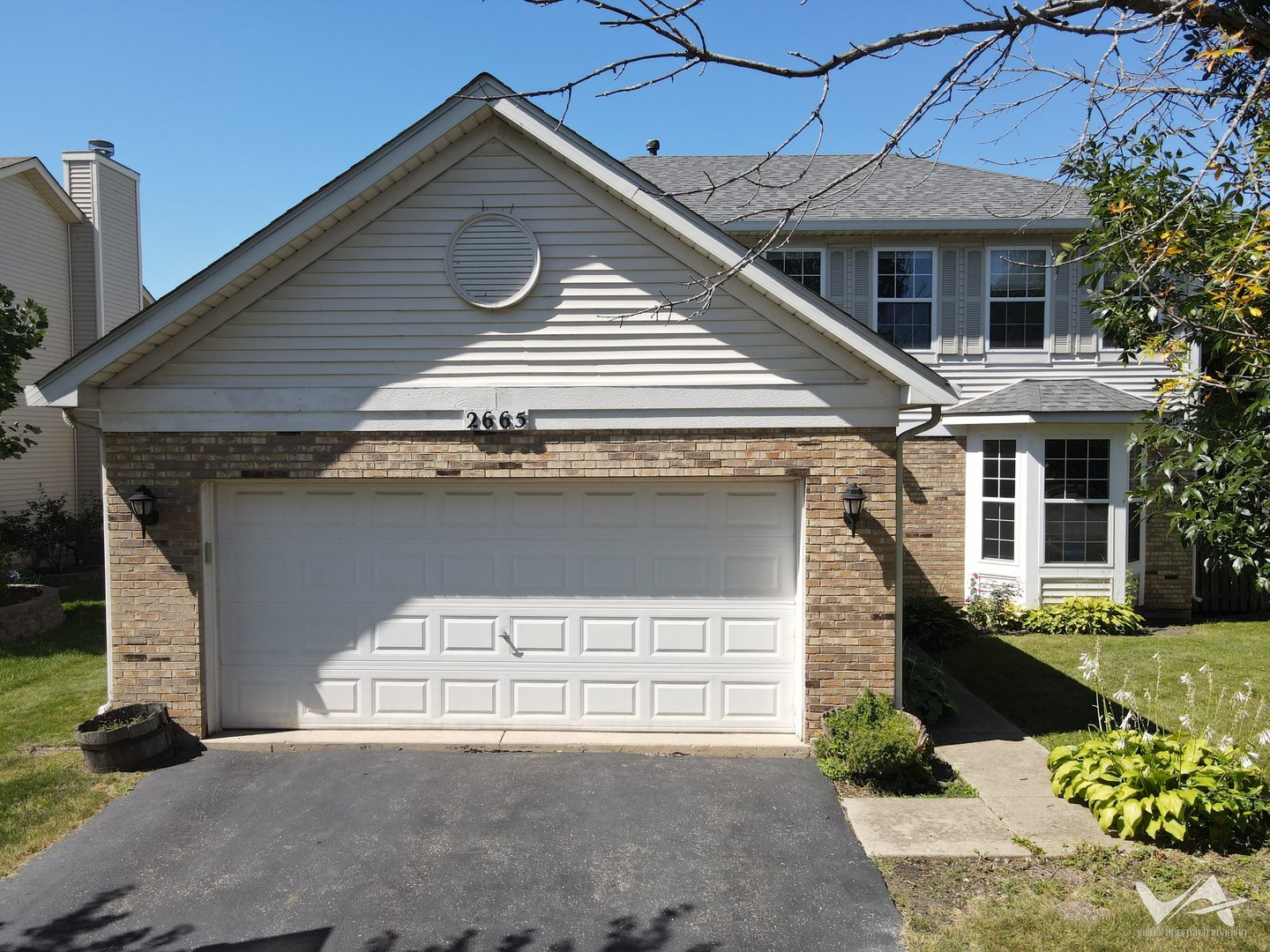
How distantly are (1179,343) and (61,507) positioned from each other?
20223 millimetres

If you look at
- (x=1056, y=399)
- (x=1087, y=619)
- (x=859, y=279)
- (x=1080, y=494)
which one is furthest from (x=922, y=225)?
(x=1087, y=619)

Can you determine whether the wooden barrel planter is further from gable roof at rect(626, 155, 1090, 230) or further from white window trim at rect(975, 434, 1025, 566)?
white window trim at rect(975, 434, 1025, 566)

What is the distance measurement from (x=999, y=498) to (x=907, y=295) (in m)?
3.80

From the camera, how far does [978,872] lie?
17.9 feet

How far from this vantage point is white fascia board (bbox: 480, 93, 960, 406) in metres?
7.17

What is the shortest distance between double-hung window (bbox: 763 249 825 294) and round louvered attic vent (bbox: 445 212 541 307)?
7.42m

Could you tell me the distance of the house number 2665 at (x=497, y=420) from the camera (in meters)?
7.54

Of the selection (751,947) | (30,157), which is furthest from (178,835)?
(30,157)

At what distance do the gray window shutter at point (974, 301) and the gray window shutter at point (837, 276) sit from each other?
2088mm

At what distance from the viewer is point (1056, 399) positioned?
13000 millimetres

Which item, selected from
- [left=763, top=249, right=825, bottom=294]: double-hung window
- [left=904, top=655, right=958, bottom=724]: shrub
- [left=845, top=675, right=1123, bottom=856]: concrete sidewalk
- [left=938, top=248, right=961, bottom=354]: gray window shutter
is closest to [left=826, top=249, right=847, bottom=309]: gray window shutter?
[left=763, top=249, right=825, bottom=294]: double-hung window

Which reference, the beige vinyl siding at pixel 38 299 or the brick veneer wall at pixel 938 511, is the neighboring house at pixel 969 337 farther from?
the beige vinyl siding at pixel 38 299

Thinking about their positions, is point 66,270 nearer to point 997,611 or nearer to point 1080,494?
point 997,611

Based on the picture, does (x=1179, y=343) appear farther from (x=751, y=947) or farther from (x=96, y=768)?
(x=96, y=768)
